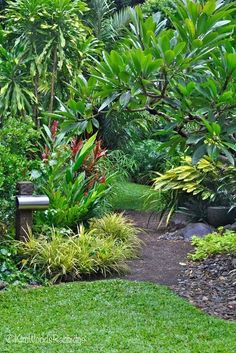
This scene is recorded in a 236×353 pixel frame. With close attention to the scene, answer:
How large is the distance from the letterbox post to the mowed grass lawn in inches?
40.7

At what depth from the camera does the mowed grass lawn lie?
4090 millimetres

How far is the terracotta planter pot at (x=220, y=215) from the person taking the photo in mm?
8148

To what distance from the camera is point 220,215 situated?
321 inches

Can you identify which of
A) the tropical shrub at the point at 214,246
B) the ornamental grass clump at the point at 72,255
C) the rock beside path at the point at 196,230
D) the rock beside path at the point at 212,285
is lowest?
the rock beside path at the point at 196,230

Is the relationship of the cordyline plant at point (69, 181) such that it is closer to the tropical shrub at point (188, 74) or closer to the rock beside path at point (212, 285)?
the rock beside path at point (212, 285)

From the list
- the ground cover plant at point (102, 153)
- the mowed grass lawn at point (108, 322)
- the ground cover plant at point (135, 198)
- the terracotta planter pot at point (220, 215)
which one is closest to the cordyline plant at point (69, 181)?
the ground cover plant at point (102, 153)

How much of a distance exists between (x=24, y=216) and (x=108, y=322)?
2.10 meters

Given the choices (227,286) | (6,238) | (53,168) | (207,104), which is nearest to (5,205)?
(6,238)

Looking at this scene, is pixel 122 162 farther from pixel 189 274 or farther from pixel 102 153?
pixel 189 274

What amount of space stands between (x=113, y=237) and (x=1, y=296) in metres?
2.15

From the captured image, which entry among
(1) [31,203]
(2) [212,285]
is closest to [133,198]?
(1) [31,203]

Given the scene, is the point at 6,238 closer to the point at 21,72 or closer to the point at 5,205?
the point at 5,205

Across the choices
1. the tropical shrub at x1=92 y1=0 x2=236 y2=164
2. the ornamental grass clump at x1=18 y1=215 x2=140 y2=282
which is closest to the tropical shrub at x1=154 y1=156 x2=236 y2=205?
the ornamental grass clump at x1=18 y1=215 x2=140 y2=282

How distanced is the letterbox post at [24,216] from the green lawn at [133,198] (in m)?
3.08
